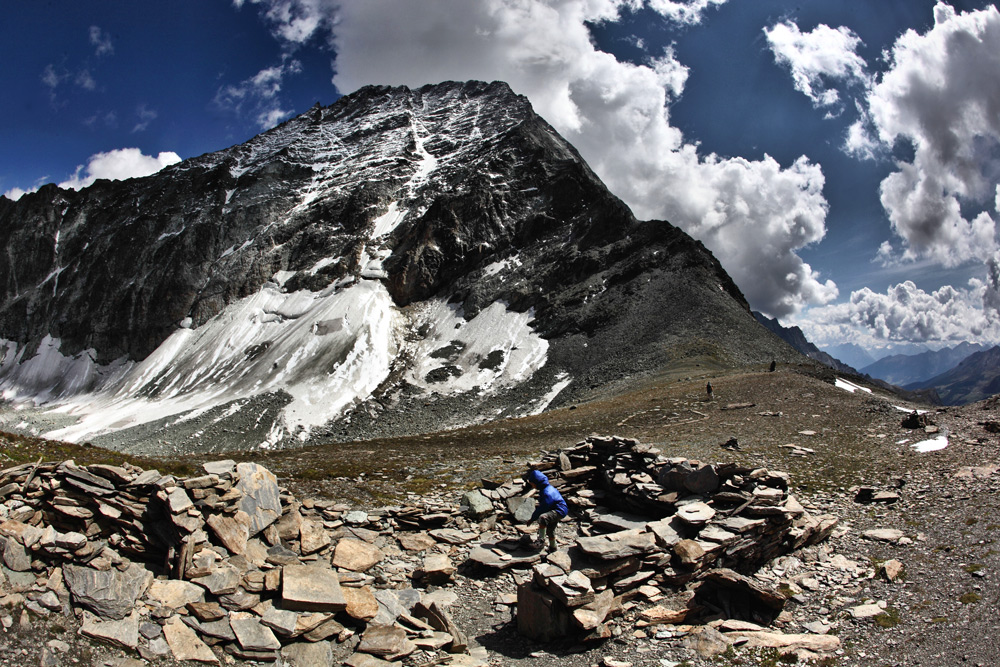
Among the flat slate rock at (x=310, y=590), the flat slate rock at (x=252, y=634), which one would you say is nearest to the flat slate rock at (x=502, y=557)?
the flat slate rock at (x=310, y=590)

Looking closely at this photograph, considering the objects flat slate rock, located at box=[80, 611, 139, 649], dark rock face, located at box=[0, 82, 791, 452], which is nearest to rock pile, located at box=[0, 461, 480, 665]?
flat slate rock, located at box=[80, 611, 139, 649]

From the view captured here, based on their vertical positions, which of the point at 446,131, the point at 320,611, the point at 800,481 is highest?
the point at 446,131

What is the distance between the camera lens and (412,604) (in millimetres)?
12492

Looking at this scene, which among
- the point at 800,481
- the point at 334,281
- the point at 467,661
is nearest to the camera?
the point at 467,661

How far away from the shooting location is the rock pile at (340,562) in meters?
10.0

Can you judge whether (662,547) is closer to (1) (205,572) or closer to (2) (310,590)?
(2) (310,590)

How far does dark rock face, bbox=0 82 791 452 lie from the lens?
88.1 metres

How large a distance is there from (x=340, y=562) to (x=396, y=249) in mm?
122704

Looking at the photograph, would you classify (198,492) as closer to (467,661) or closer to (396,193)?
(467,661)

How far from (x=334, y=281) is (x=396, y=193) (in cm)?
3976

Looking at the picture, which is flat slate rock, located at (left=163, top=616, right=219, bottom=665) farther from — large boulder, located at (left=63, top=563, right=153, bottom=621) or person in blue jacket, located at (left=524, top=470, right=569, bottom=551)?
person in blue jacket, located at (left=524, top=470, right=569, bottom=551)

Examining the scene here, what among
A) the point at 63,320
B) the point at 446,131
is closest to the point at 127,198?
the point at 63,320

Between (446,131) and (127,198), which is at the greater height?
(446,131)

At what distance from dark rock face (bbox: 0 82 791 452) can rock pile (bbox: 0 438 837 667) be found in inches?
2201
